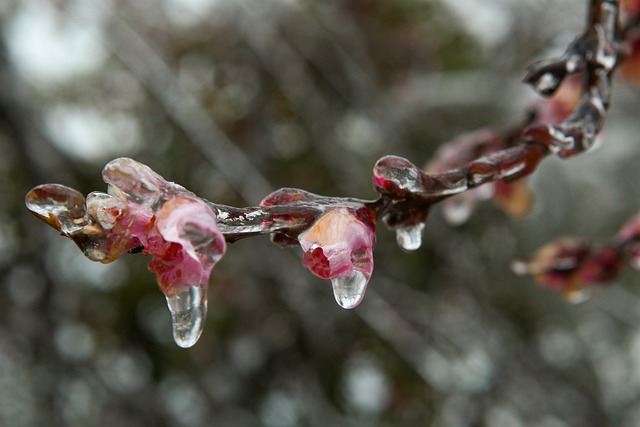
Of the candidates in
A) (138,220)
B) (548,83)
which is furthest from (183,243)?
(548,83)

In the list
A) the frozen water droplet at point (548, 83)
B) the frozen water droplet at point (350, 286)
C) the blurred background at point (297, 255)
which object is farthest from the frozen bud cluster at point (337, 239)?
the blurred background at point (297, 255)

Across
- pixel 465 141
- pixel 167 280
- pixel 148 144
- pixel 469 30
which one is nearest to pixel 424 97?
pixel 469 30

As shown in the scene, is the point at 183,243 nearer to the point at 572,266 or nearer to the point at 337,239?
the point at 337,239

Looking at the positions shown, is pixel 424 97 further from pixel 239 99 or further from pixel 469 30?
pixel 239 99

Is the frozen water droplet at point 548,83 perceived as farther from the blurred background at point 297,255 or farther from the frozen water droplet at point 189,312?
the blurred background at point 297,255

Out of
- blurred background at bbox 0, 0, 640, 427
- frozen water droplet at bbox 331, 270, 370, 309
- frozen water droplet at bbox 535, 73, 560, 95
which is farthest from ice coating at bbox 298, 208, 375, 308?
blurred background at bbox 0, 0, 640, 427

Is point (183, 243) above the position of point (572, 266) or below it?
below
